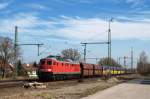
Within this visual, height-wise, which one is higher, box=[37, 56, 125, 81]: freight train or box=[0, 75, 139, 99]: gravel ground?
box=[37, 56, 125, 81]: freight train

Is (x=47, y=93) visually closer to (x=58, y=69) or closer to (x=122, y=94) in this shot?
(x=122, y=94)

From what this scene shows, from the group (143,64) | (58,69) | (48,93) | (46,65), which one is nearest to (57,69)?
(58,69)

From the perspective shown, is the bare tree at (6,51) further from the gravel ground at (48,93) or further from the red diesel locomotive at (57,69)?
the gravel ground at (48,93)

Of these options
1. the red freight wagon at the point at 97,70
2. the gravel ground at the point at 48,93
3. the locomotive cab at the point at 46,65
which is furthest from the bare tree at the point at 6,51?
the gravel ground at the point at 48,93

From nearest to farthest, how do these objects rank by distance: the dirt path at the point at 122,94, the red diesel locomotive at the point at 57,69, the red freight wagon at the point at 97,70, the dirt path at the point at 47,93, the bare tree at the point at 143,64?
the dirt path at the point at 47,93, the dirt path at the point at 122,94, the red diesel locomotive at the point at 57,69, the red freight wagon at the point at 97,70, the bare tree at the point at 143,64

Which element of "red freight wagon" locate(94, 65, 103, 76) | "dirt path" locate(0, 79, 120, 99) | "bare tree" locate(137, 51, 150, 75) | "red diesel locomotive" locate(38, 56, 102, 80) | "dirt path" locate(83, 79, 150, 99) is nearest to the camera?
"dirt path" locate(0, 79, 120, 99)

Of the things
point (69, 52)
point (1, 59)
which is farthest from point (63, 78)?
point (69, 52)

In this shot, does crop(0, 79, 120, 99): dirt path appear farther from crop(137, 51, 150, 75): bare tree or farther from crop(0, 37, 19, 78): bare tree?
crop(137, 51, 150, 75): bare tree

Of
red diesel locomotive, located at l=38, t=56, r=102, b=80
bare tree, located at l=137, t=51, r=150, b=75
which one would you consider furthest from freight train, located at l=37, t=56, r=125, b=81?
bare tree, located at l=137, t=51, r=150, b=75

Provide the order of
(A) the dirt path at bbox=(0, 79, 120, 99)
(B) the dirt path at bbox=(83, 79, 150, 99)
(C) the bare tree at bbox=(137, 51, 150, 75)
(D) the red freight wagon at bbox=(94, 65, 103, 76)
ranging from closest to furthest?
1. (A) the dirt path at bbox=(0, 79, 120, 99)
2. (B) the dirt path at bbox=(83, 79, 150, 99)
3. (D) the red freight wagon at bbox=(94, 65, 103, 76)
4. (C) the bare tree at bbox=(137, 51, 150, 75)

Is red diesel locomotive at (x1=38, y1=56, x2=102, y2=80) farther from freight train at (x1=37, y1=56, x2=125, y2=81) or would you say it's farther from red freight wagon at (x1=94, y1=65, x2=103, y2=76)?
red freight wagon at (x1=94, y1=65, x2=103, y2=76)

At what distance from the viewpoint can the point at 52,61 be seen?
52.8m

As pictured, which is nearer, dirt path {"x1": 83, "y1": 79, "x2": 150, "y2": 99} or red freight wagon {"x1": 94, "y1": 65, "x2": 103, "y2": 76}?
dirt path {"x1": 83, "y1": 79, "x2": 150, "y2": 99}

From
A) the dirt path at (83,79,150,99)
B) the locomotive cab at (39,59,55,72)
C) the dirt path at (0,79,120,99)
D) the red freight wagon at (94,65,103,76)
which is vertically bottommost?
the dirt path at (83,79,150,99)
